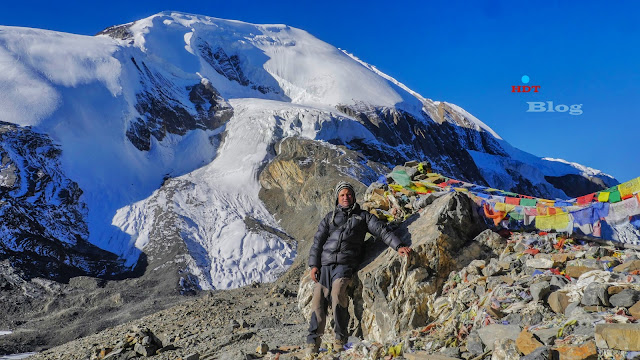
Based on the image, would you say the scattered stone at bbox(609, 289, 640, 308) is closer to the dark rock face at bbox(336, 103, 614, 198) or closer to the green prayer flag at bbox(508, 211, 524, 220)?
the green prayer flag at bbox(508, 211, 524, 220)

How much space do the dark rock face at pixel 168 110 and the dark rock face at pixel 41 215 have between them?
36.2 ft

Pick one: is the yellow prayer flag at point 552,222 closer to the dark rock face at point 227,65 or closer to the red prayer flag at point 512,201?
the red prayer flag at point 512,201

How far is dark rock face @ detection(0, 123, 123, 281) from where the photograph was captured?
32.4 metres

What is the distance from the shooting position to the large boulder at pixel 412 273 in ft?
18.9

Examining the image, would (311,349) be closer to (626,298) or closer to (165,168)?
(626,298)

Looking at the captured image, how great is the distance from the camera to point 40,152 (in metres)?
42.4

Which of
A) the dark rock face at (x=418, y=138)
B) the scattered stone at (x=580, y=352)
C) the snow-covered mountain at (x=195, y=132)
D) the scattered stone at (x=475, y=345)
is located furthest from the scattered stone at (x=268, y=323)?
the dark rock face at (x=418, y=138)

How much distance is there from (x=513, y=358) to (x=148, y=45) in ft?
272

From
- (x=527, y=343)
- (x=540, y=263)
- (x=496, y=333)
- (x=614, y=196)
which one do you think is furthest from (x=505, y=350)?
(x=614, y=196)

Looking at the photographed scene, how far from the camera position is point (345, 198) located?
20.6 feet

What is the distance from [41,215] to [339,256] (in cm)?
3811

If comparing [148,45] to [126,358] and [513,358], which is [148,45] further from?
[513,358]

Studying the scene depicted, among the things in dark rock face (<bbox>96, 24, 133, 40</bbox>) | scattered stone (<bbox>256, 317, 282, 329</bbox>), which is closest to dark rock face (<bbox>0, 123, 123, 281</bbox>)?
scattered stone (<bbox>256, 317, 282, 329</bbox>)

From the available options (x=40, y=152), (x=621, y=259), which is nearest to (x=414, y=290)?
(x=621, y=259)
